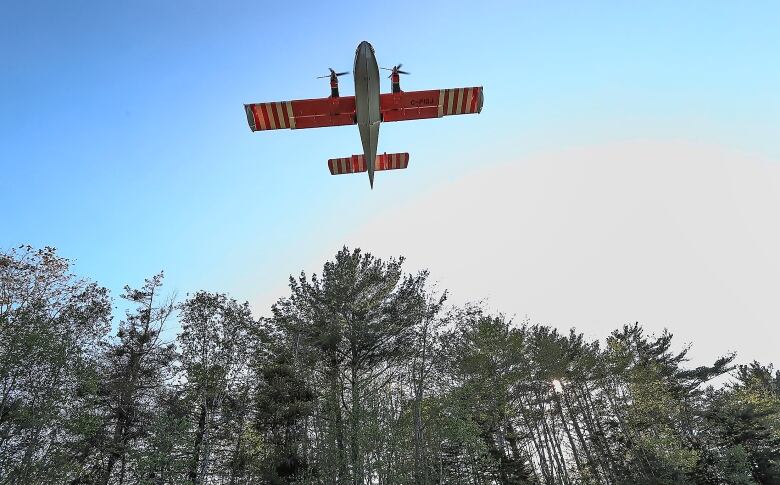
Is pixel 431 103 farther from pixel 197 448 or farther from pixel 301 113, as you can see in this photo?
pixel 197 448

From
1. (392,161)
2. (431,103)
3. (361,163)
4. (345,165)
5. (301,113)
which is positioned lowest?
(431,103)

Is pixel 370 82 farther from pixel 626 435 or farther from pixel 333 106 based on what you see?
pixel 626 435

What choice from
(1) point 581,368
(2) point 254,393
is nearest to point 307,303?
(2) point 254,393

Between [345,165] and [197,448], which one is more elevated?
[345,165]

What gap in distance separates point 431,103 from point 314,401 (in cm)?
1483

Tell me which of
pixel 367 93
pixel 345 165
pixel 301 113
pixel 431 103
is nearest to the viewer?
pixel 367 93

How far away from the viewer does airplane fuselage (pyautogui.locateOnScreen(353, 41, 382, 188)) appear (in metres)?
9.25

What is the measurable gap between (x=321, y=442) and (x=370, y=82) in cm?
1574

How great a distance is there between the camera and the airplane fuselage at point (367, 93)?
30.3ft

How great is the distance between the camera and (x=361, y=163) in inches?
525

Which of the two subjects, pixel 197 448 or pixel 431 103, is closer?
pixel 431 103

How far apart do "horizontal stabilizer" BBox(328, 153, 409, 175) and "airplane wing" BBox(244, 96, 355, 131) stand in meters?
2.61

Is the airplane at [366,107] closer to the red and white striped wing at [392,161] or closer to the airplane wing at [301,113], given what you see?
the airplane wing at [301,113]

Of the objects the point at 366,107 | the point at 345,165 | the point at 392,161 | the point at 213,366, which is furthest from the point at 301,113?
the point at 213,366
